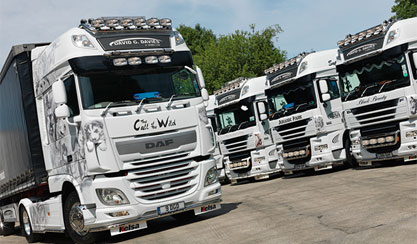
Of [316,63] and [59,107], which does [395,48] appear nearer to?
[316,63]

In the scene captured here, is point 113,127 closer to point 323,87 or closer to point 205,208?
point 205,208

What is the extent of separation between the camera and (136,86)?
9.37 meters

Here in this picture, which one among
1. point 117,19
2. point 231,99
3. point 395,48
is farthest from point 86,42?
point 231,99

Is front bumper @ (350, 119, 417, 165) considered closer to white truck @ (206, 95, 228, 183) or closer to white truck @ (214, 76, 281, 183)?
white truck @ (214, 76, 281, 183)

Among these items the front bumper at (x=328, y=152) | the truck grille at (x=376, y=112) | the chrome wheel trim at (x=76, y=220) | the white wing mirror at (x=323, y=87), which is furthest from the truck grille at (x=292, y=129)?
the chrome wheel trim at (x=76, y=220)

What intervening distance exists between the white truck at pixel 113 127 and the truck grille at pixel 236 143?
8744 mm

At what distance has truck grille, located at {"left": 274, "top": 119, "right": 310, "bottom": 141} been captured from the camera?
16.4 meters

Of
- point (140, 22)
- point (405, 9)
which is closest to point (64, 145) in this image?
point (140, 22)

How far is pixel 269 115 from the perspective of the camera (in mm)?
17766

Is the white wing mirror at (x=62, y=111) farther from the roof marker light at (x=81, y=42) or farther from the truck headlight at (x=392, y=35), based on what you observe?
the truck headlight at (x=392, y=35)

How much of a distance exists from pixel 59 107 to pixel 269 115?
Result: 9.99 metres

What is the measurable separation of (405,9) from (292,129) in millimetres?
39381

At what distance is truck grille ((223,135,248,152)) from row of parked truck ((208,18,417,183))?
0.04m

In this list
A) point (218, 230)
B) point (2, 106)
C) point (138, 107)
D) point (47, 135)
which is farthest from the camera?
point (2, 106)
